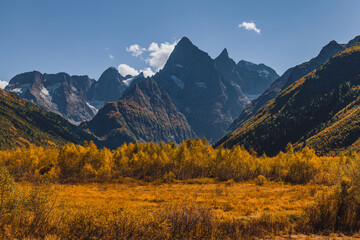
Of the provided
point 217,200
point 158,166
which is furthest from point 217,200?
point 158,166

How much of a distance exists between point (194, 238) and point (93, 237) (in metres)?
7.93

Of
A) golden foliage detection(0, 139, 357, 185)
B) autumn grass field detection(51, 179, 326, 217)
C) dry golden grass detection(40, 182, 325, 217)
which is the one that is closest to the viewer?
autumn grass field detection(51, 179, 326, 217)

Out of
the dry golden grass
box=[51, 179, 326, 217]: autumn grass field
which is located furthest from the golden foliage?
box=[51, 179, 326, 217]: autumn grass field

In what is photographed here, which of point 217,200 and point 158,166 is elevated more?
point 217,200

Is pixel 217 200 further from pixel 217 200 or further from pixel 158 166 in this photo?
pixel 158 166

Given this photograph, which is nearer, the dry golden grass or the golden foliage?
the dry golden grass

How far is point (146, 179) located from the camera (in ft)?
278

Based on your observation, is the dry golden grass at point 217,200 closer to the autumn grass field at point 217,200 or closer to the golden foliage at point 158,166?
the autumn grass field at point 217,200

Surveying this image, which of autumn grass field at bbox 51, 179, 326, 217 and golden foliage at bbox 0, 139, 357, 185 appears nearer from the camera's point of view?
autumn grass field at bbox 51, 179, 326, 217

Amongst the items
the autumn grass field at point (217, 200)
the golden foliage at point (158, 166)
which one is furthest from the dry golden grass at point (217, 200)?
the golden foliage at point (158, 166)

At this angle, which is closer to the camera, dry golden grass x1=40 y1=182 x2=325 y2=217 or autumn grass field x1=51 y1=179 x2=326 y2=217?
autumn grass field x1=51 y1=179 x2=326 y2=217

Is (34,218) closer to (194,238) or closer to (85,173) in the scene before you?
(194,238)

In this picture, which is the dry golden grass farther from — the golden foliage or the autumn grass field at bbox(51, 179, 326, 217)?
the golden foliage

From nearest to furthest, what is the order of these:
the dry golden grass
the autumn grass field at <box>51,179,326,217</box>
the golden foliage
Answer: the autumn grass field at <box>51,179,326,217</box> → the dry golden grass → the golden foliage
